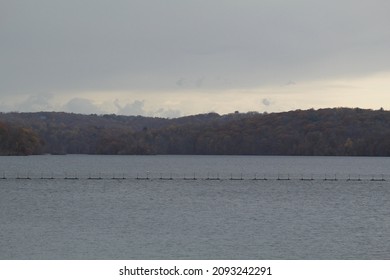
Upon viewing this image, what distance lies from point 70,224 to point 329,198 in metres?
50.1

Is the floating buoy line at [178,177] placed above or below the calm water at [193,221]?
above

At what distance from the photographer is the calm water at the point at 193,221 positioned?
56.1 meters

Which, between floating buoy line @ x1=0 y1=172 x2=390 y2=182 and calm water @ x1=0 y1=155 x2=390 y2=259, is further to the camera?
floating buoy line @ x1=0 y1=172 x2=390 y2=182

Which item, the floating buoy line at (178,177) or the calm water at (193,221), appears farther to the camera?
the floating buoy line at (178,177)

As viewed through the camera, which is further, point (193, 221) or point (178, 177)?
point (178, 177)

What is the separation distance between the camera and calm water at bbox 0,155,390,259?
56062 millimetres

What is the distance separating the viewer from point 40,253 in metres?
54.0

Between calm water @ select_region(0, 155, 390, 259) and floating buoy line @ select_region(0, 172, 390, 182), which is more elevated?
floating buoy line @ select_region(0, 172, 390, 182)

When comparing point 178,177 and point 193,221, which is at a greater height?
point 178,177

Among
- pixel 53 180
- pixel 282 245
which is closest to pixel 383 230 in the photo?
pixel 282 245

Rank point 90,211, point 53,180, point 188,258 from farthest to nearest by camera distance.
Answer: point 53,180, point 90,211, point 188,258

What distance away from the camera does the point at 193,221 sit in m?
76.9
